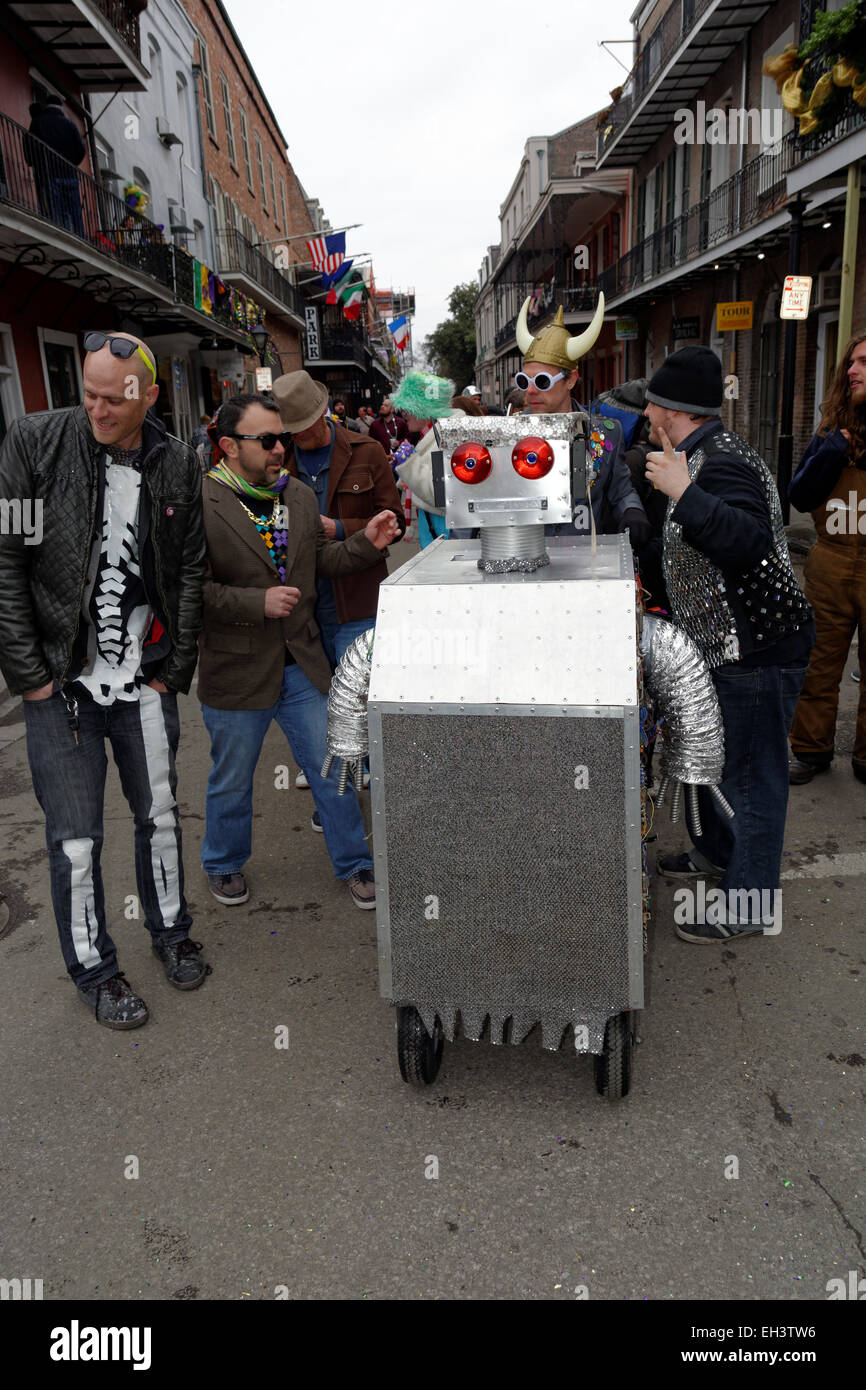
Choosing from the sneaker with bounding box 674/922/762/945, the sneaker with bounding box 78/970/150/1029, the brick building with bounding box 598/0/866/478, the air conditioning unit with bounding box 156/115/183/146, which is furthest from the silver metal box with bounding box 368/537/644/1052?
the air conditioning unit with bounding box 156/115/183/146

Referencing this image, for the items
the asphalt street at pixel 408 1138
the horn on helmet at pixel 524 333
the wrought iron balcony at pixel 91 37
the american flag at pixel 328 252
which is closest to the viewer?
the asphalt street at pixel 408 1138

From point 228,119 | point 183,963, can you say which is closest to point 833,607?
point 183,963

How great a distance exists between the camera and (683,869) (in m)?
3.90

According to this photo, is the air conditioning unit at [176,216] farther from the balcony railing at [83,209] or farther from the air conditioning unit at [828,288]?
the air conditioning unit at [828,288]

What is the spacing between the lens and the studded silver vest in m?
2.99

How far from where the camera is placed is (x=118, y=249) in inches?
539

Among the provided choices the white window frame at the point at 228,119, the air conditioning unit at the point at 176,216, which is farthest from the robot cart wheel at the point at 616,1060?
the white window frame at the point at 228,119

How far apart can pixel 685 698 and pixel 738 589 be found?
2.39ft

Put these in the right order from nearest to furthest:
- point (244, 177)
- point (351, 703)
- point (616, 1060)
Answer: point (616, 1060), point (351, 703), point (244, 177)

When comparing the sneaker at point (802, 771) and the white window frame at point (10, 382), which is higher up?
the white window frame at point (10, 382)

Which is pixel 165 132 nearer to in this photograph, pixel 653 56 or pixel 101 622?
pixel 653 56

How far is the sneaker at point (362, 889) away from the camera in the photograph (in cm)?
371

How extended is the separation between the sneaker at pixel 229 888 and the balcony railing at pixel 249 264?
22.9 metres

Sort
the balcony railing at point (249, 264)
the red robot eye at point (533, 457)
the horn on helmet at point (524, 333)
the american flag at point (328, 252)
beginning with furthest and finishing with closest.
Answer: the american flag at point (328, 252)
the balcony railing at point (249, 264)
the horn on helmet at point (524, 333)
the red robot eye at point (533, 457)
